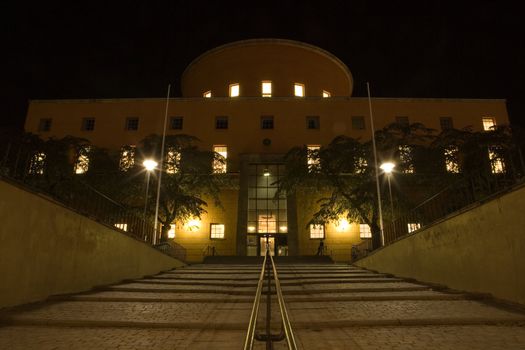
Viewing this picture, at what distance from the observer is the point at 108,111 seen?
3478 centimetres

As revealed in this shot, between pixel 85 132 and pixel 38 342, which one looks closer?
pixel 38 342

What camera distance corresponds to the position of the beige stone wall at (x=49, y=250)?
7203 millimetres

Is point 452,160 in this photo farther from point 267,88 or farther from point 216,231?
point 267,88

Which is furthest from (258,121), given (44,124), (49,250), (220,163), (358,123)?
(49,250)

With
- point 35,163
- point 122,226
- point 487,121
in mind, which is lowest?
point 122,226

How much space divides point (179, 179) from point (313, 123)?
Answer: 14.2 m

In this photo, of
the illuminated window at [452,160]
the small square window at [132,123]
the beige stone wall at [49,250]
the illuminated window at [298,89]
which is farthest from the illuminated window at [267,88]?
the beige stone wall at [49,250]

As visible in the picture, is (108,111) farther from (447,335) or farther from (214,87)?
(447,335)

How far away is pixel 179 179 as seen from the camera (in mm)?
25656

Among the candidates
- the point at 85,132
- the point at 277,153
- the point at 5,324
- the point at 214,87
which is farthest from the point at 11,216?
the point at 214,87

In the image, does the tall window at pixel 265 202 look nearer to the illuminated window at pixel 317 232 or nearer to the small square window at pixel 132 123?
the illuminated window at pixel 317 232

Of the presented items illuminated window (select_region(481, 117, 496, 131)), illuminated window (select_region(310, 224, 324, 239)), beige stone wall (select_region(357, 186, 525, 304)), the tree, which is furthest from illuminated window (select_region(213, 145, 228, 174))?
illuminated window (select_region(481, 117, 496, 131))

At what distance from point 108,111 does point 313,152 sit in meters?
20.8

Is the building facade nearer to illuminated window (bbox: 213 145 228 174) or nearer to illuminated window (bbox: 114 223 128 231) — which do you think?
illuminated window (bbox: 213 145 228 174)
